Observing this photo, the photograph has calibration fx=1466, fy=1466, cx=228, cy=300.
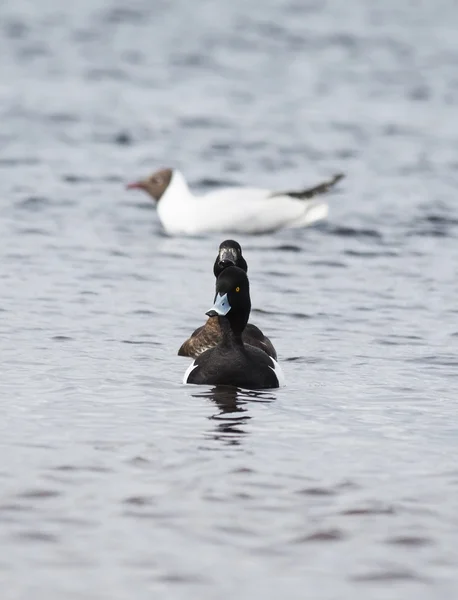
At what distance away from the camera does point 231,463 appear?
8.90 meters

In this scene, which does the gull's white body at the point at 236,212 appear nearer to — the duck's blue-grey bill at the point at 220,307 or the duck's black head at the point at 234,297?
the duck's black head at the point at 234,297

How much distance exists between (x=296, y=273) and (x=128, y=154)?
825 cm

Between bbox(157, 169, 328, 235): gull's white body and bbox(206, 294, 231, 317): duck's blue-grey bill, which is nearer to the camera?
bbox(206, 294, 231, 317): duck's blue-grey bill

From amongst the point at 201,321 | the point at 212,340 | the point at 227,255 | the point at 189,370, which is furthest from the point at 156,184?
the point at 189,370

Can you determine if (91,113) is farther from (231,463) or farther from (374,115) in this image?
(231,463)

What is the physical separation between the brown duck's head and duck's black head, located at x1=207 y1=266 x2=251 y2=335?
863 cm

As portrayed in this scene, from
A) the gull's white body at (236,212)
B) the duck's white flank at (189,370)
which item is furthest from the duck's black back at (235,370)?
the gull's white body at (236,212)

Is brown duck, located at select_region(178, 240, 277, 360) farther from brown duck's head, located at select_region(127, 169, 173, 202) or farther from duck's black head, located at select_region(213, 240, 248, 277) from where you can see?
brown duck's head, located at select_region(127, 169, 173, 202)

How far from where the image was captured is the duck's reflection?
965 cm

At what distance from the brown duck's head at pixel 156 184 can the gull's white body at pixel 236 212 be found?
0.50m

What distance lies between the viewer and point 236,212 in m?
18.8

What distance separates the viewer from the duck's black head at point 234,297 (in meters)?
11.3

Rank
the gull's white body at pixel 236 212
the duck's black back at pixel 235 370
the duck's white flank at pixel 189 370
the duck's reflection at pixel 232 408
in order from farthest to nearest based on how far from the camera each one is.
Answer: the gull's white body at pixel 236 212 < the duck's white flank at pixel 189 370 < the duck's black back at pixel 235 370 < the duck's reflection at pixel 232 408

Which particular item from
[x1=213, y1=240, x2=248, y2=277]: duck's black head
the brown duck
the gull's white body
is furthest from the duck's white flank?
the gull's white body
